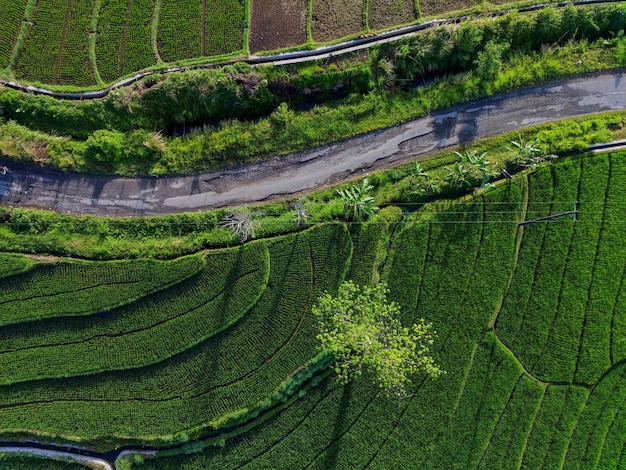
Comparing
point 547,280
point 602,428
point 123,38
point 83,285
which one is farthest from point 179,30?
point 602,428

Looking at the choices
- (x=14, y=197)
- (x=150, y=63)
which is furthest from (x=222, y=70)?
(x=14, y=197)

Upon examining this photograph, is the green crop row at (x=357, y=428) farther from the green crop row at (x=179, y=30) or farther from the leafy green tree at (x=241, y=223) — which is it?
the green crop row at (x=179, y=30)

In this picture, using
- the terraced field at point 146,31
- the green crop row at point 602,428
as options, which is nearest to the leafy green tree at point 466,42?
the terraced field at point 146,31

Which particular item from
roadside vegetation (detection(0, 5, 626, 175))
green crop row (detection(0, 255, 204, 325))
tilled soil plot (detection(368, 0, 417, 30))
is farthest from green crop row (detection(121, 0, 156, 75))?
tilled soil plot (detection(368, 0, 417, 30))

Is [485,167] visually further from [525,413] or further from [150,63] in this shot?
[150,63]

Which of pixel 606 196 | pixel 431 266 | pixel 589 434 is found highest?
pixel 606 196

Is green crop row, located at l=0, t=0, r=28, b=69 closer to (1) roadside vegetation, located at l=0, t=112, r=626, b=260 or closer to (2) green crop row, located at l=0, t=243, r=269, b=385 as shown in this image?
(1) roadside vegetation, located at l=0, t=112, r=626, b=260
